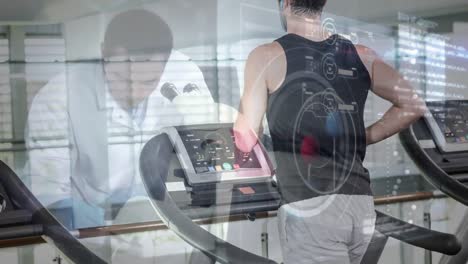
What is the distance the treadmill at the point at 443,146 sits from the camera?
133 inches

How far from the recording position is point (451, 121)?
137 inches

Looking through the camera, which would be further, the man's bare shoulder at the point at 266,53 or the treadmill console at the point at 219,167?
the man's bare shoulder at the point at 266,53

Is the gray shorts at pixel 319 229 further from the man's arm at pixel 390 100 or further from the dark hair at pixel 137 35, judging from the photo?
the dark hair at pixel 137 35

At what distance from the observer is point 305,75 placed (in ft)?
9.41

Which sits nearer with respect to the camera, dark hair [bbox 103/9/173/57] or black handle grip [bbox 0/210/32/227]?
black handle grip [bbox 0/210/32/227]

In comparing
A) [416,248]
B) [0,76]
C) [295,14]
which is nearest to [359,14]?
[295,14]

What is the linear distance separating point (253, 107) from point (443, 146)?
115cm

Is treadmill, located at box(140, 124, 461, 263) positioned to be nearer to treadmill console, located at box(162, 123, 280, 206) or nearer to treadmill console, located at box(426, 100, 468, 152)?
treadmill console, located at box(162, 123, 280, 206)

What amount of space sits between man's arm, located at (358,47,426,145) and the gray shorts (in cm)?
42

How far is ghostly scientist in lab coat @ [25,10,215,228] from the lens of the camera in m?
3.05

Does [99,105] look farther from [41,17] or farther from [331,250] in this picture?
[331,250]
